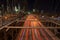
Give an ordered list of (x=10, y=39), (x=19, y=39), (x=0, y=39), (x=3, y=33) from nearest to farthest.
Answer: (x=0, y=39), (x=3, y=33), (x=10, y=39), (x=19, y=39)

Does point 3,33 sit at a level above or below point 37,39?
above

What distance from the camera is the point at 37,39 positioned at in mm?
26703

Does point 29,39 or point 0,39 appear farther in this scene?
point 29,39

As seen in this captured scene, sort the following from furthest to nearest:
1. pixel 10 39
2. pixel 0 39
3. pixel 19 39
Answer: pixel 19 39 → pixel 10 39 → pixel 0 39

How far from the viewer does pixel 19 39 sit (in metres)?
25.3

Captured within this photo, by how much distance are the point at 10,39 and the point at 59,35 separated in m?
8.60

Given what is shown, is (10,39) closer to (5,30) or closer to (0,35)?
(5,30)

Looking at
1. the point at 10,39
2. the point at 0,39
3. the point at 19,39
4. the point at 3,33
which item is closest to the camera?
the point at 0,39

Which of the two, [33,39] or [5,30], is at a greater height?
[5,30]

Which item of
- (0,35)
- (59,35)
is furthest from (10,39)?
(59,35)

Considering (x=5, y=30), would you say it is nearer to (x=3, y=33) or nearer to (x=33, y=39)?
(x=3, y=33)

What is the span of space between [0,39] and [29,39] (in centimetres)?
1067

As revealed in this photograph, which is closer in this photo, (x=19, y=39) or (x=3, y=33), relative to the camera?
(x=3, y=33)

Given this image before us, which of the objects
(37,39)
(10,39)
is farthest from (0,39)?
(37,39)
